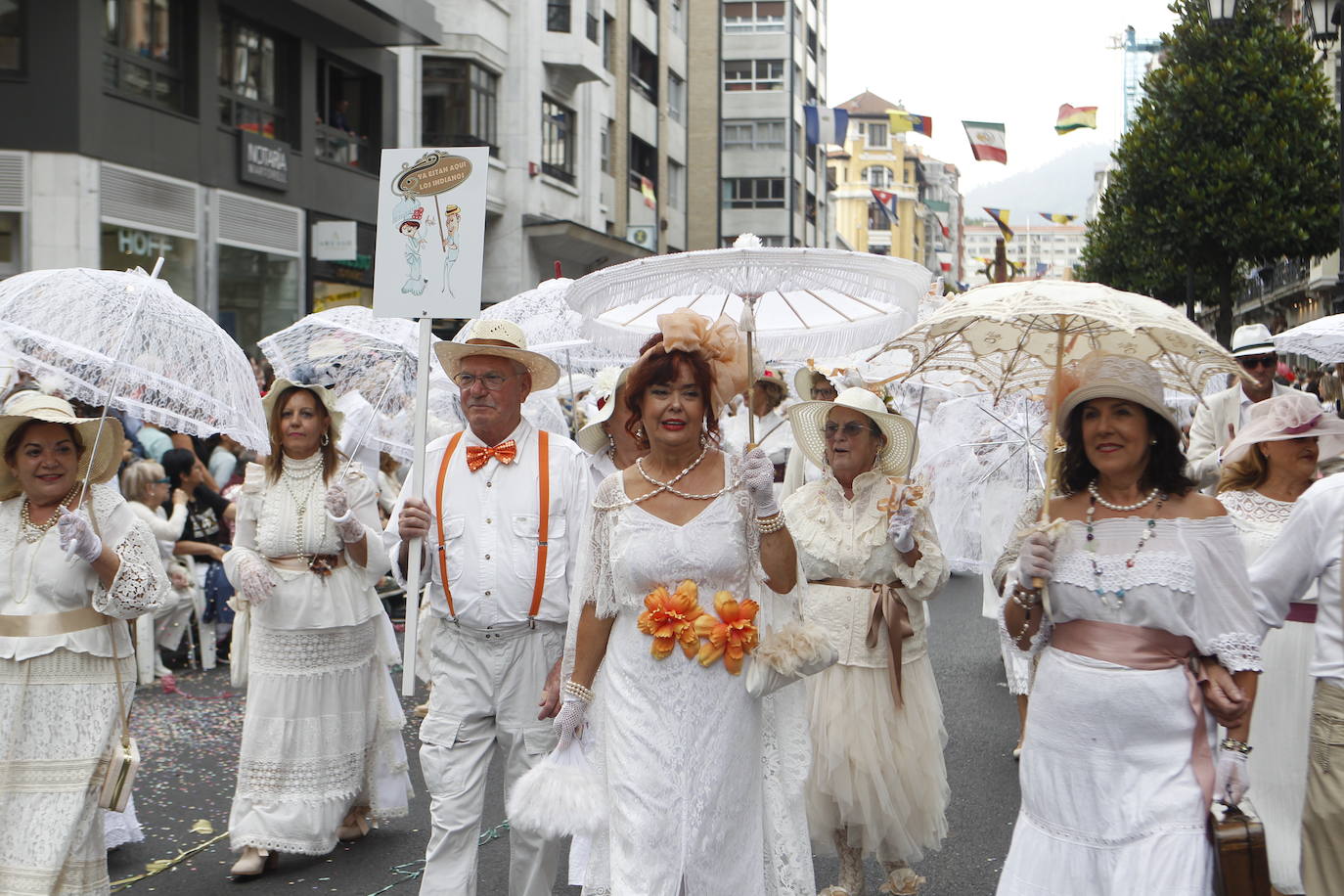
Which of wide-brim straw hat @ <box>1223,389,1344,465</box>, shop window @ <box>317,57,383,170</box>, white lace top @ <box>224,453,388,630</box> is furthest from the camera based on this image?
shop window @ <box>317,57,383,170</box>

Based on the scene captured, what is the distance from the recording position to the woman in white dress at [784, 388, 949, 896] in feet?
19.4

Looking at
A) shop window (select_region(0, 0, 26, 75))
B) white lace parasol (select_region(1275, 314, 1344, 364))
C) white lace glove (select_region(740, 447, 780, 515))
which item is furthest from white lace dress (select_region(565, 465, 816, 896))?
shop window (select_region(0, 0, 26, 75))

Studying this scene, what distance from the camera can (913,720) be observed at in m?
6.09

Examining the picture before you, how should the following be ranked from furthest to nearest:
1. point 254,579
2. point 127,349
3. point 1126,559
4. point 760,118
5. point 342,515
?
point 760,118 → point 254,579 → point 342,515 → point 127,349 → point 1126,559

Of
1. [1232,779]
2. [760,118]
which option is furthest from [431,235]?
[760,118]

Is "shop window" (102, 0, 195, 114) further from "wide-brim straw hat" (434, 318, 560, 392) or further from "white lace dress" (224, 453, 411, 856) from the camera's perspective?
"wide-brim straw hat" (434, 318, 560, 392)

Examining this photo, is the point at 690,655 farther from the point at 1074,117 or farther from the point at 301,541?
the point at 1074,117

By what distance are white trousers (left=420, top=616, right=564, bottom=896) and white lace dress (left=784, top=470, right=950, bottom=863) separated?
132 cm

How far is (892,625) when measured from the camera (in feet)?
19.8

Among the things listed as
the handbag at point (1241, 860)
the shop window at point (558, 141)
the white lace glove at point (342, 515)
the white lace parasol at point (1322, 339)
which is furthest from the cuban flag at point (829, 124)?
the handbag at point (1241, 860)

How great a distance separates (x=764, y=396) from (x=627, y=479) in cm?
661

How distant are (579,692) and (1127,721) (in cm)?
167

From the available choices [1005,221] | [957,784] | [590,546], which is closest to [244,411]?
[590,546]

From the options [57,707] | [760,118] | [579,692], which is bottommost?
[57,707]
